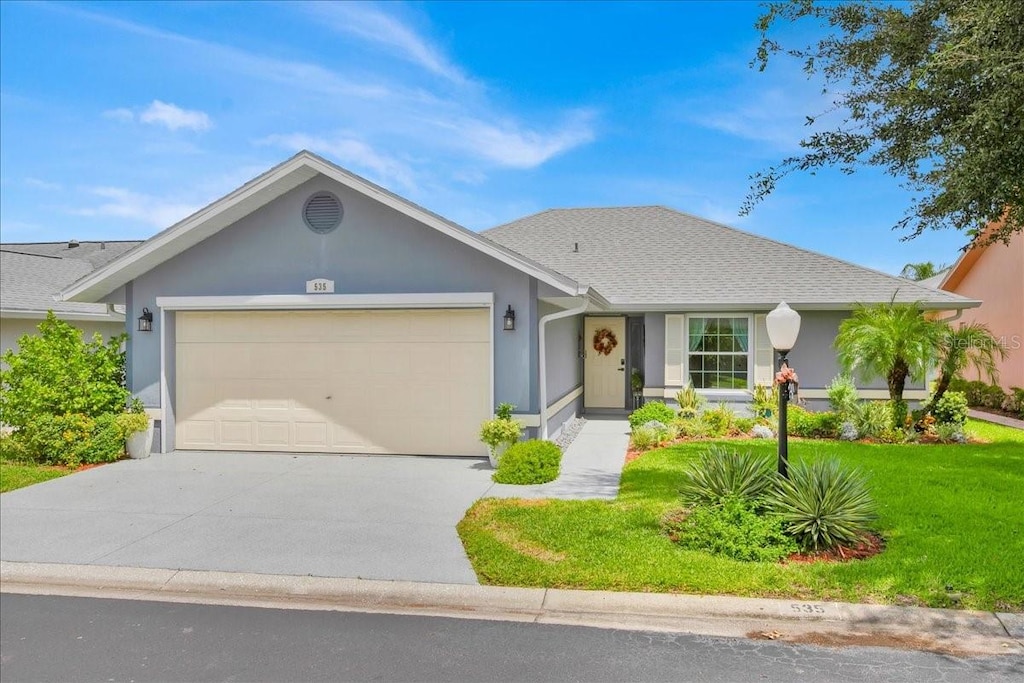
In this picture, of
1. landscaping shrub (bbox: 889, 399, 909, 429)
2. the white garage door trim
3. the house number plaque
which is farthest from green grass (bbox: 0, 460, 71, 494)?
landscaping shrub (bbox: 889, 399, 909, 429)

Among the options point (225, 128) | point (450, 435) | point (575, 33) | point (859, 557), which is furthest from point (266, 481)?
point (575, 33)

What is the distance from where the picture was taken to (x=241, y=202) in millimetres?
10039

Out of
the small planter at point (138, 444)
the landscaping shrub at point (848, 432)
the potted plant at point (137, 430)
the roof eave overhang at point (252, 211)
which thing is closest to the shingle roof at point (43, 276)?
the roof eave overhang at point (252, 211)

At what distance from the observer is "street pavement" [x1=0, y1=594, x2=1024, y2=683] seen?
3.93 meters

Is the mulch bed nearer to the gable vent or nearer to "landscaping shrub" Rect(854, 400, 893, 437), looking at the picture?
"landscaping shrub" Rect(854, 400, 893, 437)

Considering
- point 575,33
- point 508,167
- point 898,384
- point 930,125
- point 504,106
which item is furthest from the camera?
point 508,167

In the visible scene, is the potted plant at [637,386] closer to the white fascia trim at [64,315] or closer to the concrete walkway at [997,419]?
the concrete walkway at [997,419]

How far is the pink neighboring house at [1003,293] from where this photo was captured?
17.8 metres

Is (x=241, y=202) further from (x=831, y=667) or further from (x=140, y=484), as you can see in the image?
(x=831, y=667)

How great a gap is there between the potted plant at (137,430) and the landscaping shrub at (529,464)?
599 centimetres

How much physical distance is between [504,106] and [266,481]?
890cm

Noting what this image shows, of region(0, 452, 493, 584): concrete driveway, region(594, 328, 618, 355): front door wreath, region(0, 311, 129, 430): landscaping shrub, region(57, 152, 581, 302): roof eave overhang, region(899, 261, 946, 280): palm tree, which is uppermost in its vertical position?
region(899, 261, 946, 280): palm tree

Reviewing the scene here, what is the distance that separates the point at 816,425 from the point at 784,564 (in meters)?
8.12

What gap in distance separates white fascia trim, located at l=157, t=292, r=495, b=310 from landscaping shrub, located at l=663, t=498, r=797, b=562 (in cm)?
498
